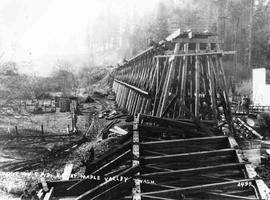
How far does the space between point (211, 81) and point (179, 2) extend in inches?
1941

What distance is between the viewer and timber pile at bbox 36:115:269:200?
397 cm

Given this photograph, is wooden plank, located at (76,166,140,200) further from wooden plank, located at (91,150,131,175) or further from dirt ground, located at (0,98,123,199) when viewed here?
dirt ground, located at (0,98,123,199)

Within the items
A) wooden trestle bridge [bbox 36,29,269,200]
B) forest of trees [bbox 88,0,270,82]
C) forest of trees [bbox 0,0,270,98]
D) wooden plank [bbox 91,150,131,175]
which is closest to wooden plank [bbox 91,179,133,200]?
wooden trestle bridge [bbox 36,29,269,200]

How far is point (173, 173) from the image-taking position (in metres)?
4.26

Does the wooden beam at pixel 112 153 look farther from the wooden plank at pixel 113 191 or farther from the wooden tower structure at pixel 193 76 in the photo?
the wooden tower structure at pixel 193 76

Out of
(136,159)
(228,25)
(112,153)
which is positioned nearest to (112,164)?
(112,153)

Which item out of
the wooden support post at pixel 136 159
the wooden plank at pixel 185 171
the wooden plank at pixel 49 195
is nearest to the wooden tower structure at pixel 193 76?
the wooden support post at pixel 136 159

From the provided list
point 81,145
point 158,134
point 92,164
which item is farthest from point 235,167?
point 81,145

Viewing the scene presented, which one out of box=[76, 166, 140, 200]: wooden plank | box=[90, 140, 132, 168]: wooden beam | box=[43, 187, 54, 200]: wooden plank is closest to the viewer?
box=[76, 166, 140, 200]: wooden plank

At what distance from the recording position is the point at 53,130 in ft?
42.5

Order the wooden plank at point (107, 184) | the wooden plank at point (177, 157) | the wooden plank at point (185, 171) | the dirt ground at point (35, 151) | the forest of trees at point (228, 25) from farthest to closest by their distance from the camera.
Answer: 1. the forest of trees at point (228, 25)
2. the dirt ground at point (35, 151)
3. the wooden plank at point (177, 157)
4. the wooden plank at point (185, 171)
5. the wooden plank at point (107, 184)

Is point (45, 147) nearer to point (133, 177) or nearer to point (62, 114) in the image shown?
point (133, 177)

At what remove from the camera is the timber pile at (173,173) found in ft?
13.0

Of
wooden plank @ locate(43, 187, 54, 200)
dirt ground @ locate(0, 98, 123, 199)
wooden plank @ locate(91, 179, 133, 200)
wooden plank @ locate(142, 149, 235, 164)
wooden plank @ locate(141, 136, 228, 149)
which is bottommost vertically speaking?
dirt ground @ locate(0, 98, 123, 199)
